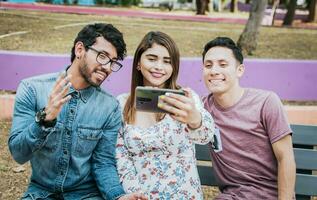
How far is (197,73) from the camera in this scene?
271 inches

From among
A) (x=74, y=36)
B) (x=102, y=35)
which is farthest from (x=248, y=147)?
(x=74, y=36)

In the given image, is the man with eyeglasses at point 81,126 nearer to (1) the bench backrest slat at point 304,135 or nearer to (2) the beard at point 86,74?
(2) the beard at point 86,74

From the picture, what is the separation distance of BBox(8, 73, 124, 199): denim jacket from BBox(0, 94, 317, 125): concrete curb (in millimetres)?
3939

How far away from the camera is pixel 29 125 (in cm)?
276

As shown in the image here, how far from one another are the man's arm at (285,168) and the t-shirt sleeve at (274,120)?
0.04 meters

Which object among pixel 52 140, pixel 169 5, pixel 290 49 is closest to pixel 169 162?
pixel 52 140

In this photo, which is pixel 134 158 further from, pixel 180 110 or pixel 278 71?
pixel 278 71

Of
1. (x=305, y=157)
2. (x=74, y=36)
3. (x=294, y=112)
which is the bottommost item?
(x=294, y=112)

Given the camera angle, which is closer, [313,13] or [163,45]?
[163,45]

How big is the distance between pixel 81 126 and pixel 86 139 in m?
0.08

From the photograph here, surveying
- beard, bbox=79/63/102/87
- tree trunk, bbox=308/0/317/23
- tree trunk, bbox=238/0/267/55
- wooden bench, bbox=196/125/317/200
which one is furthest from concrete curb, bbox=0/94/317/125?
tree trunk, bbox=308/0/317/23

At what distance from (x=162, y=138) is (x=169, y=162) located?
140 mm

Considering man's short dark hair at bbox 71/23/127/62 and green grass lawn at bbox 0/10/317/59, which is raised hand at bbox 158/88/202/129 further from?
green grass lawn at bbox 0/10/317/59

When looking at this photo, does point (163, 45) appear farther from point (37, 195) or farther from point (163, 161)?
point (37, 195)
